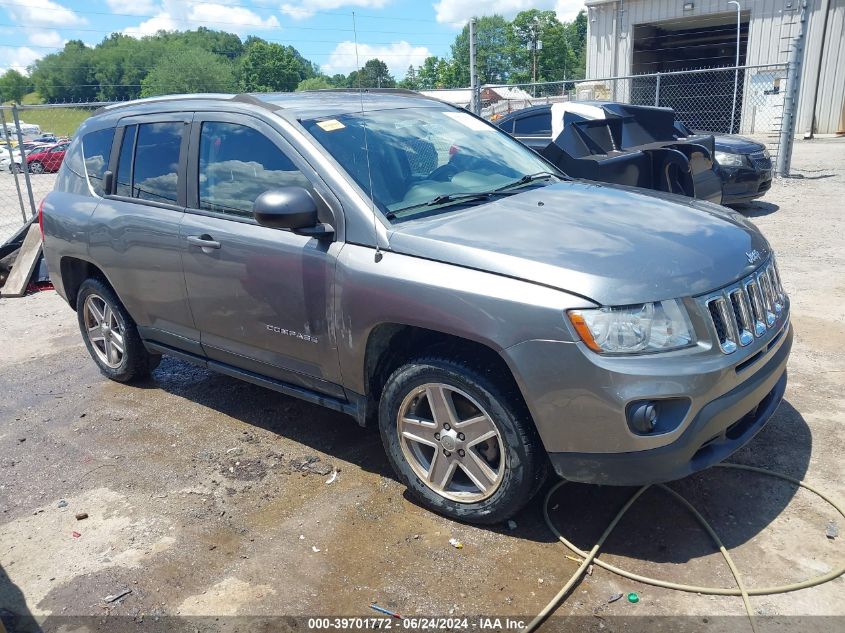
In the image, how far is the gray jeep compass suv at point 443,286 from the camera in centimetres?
276

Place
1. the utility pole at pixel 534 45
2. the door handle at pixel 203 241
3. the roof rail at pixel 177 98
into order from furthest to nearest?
the utility pole at pixel 534 45 < the roof rail at pixel 177 98 < the door handle at pixel 203 241

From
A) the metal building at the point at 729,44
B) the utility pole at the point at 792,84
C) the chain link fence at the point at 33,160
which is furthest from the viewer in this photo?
the metal building at the point at 729,44

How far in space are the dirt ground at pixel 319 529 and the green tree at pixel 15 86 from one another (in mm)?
87802

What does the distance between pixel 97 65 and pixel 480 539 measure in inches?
3301

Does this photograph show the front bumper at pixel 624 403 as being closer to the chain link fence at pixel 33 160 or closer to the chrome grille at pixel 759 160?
the chrome grille at pixel 759 160

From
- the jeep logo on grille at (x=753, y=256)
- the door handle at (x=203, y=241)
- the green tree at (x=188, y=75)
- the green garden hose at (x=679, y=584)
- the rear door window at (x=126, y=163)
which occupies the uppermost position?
the green tree at (x=188, y=75)

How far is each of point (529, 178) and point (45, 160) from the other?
27.0 m

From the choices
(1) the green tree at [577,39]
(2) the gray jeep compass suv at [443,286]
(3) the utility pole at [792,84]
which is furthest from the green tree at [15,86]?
(2) the gray jeep compass suv at [443,286]

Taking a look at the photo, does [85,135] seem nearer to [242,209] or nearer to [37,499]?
[242,209]

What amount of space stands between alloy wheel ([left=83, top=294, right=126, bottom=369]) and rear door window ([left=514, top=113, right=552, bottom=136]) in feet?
20.0

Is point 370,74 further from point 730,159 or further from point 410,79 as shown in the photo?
point 730,159

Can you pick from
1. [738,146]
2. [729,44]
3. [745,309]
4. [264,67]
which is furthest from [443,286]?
[264,67]

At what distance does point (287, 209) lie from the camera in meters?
3.28

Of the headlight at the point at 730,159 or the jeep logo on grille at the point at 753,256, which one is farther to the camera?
the headlight at the point at 730,159
